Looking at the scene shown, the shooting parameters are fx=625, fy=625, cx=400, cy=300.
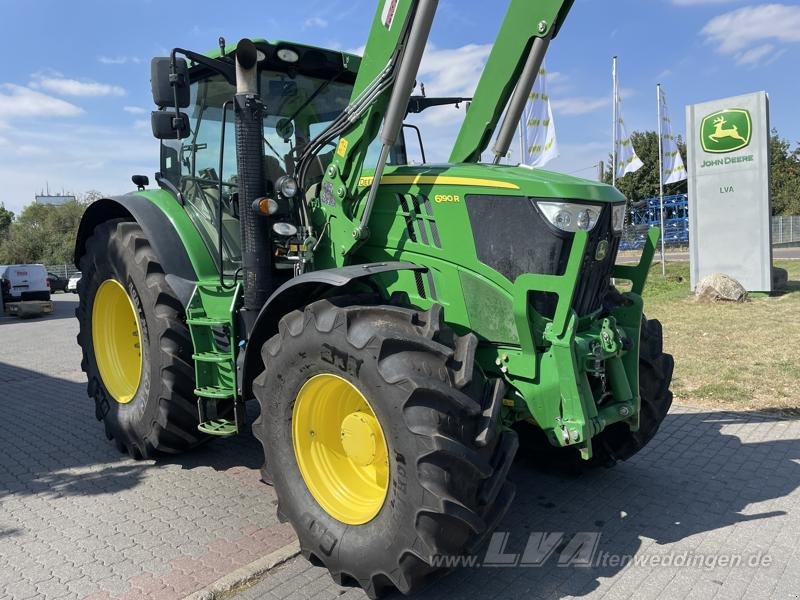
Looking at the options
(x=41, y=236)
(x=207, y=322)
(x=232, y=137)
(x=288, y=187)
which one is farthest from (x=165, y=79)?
(x=41, y=236)

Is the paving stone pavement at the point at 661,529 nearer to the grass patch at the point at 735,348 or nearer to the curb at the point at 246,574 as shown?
the curb at the point at 246,574

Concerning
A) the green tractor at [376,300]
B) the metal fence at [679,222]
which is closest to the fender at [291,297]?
the green tractor at [376,300]

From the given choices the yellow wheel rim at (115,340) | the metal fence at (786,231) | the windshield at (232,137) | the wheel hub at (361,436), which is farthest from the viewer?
the metal fence at (786,231)

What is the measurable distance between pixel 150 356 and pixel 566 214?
2985mm

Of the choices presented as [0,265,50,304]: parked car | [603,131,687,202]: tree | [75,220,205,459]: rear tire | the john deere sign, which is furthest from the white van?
[603,131,687,202]: tree

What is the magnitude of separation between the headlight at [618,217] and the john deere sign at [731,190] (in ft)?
37.5

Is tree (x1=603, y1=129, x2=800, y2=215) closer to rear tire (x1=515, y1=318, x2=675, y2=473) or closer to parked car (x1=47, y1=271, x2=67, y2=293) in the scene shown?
parked car (x1=47, y1=271, x2=67, y2=293)

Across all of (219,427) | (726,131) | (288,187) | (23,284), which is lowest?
(219,427)

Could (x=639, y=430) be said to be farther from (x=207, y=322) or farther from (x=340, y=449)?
(x=207, y=322)

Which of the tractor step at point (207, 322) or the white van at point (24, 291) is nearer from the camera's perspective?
the tractor step at point (207, 322)

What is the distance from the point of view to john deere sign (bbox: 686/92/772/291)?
1312 cm

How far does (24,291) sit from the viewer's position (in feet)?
61.4

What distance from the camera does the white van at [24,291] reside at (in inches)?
726

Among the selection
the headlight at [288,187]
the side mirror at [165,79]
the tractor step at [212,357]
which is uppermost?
the side mirror at [165,79]
